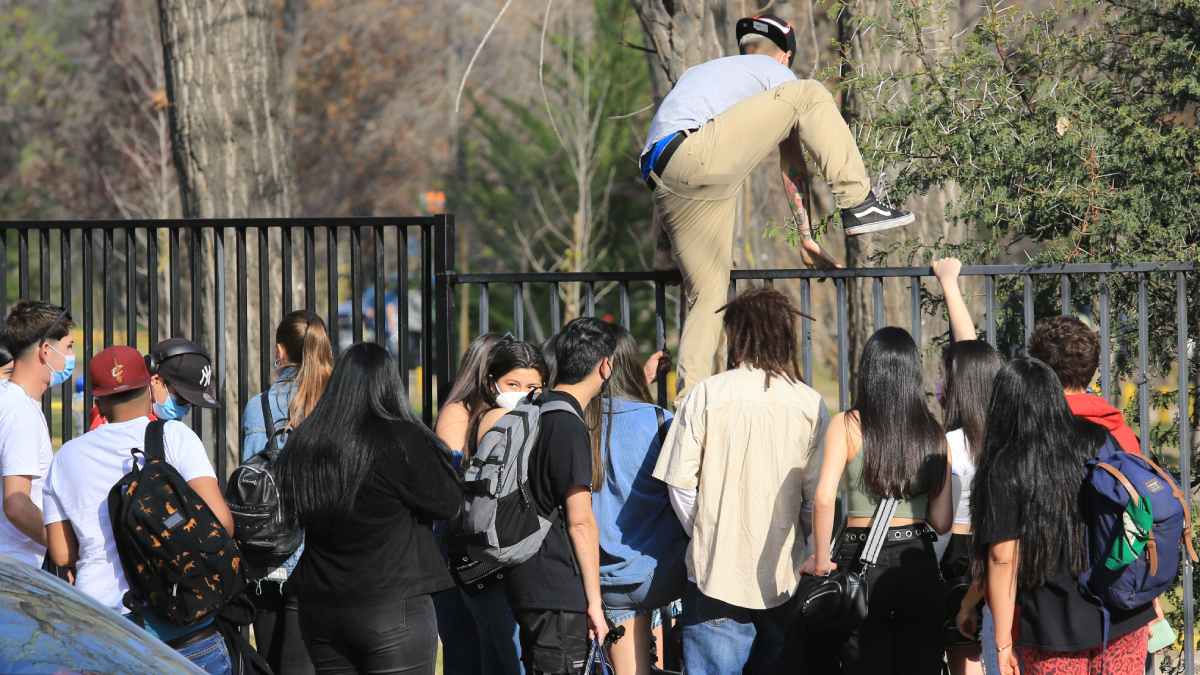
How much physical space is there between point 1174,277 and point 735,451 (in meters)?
2.45

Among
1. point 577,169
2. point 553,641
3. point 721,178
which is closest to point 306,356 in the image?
point 553,641

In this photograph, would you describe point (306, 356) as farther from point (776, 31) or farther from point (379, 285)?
point (776, 31)

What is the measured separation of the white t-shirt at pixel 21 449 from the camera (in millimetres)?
4926

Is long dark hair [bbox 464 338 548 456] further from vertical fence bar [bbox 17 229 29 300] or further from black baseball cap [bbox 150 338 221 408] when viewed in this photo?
vertical fence bar [bbox 17 229 29 300]

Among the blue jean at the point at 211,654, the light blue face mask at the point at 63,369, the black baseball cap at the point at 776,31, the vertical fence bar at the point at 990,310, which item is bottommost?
the blue jean at the point at 211,654

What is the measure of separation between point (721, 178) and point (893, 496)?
151 centimetres

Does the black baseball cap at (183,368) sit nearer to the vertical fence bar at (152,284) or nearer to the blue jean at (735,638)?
→ the vertical fence bar at (152,284)

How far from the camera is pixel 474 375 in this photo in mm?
5273

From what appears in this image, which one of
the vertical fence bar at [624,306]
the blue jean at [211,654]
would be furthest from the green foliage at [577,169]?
the blue jean at [211,654]

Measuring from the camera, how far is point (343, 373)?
4523 millimetres

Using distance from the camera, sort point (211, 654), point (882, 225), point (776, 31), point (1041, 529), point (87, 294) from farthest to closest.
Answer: point (87, 294), point (776, 31), point (882, 225), point (211, 654), point (1041, 529)

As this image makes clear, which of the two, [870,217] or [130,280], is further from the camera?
[130,280]

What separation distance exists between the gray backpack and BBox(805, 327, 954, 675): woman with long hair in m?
0.95

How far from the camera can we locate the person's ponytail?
17.5 ft
